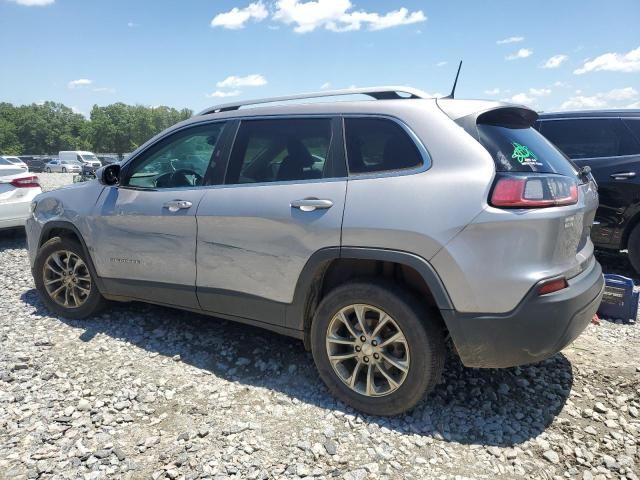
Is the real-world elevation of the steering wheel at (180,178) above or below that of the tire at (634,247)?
above

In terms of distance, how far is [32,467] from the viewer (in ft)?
7.66

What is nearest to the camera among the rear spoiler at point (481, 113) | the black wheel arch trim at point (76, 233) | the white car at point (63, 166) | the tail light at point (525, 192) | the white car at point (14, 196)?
the tail light at point (525, 192)

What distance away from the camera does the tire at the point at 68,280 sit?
156 inches

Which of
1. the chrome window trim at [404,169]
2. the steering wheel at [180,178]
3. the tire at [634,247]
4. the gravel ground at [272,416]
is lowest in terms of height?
the gravel ground at [272,416]

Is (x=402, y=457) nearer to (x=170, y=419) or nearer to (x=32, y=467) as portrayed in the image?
(x=170, y=419)

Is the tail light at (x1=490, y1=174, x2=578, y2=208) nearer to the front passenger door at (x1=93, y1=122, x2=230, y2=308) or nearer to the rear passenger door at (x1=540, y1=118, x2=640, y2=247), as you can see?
the front passenger door at (x1=93, y1=122, x2=230, y2=308)

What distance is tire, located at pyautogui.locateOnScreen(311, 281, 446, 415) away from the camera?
2.46m

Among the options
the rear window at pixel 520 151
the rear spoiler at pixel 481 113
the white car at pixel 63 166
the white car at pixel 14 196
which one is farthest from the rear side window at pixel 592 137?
the white car at pixel 63 166

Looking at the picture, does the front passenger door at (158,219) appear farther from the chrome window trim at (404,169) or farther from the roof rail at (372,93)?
the chrome window trim at (404,169)

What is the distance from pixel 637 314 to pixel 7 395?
5.01 metres

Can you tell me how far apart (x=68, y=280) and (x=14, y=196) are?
3.73 metres

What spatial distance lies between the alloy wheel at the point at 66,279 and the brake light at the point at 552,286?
11.5ft

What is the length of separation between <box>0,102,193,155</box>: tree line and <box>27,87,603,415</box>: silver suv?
9704 centimetres

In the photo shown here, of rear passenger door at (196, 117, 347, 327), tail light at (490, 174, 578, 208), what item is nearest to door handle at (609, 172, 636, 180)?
tail light at (490, 174, 578, 208)
